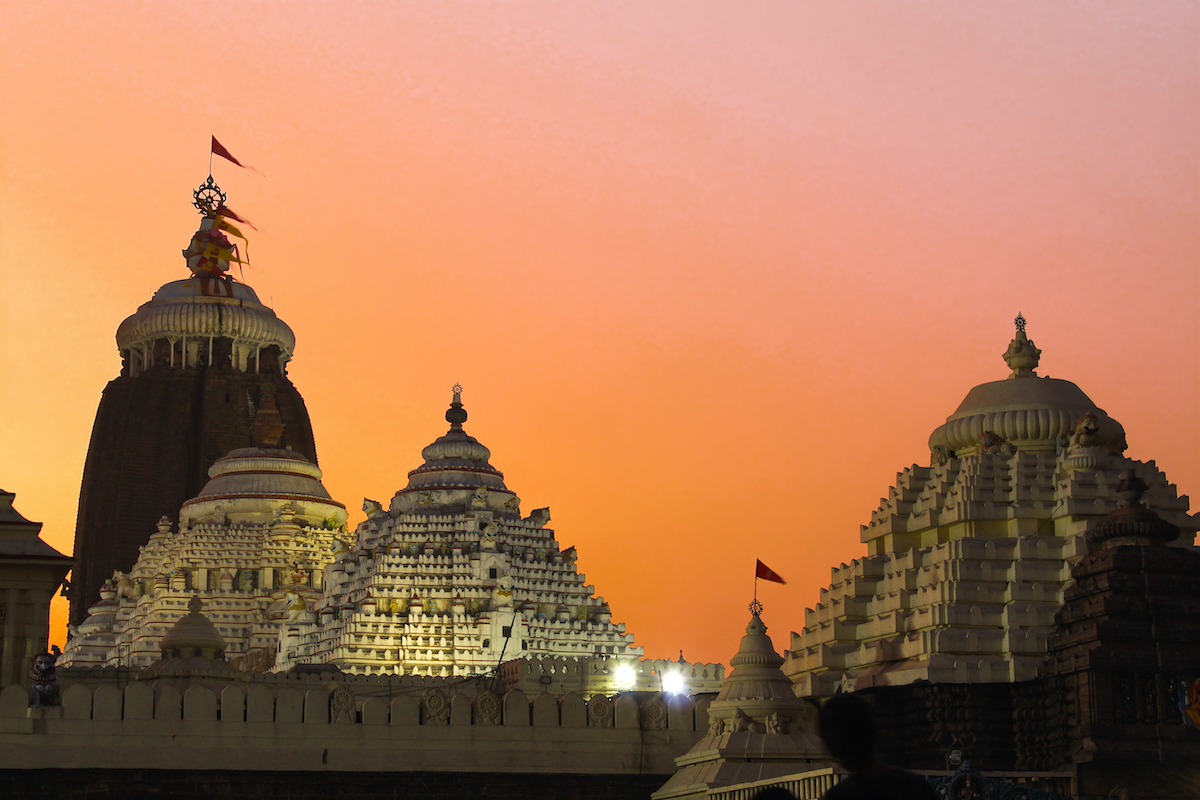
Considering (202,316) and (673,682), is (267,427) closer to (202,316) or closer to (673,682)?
(202,316)

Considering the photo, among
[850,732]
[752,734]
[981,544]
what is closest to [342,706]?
[752,734]

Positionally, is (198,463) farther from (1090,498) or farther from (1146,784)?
(1146,784)

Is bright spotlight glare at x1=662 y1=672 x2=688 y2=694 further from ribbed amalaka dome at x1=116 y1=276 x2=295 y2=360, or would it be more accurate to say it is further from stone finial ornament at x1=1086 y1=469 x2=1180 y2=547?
ribbed amalaka dome at x1=116 y1=276 x2=295 y2=360

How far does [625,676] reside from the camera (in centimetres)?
7506

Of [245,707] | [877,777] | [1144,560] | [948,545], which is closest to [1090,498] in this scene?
[948,545]

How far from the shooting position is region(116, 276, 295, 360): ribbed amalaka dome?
114 m

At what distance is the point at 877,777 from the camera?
12.4 meters

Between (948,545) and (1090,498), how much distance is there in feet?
12.8

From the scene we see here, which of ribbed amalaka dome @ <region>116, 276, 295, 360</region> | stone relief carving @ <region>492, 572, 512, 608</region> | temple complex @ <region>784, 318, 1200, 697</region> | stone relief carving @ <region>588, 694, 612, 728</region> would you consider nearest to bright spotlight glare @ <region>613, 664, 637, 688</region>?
stone relief carving @ <region>492, 572, 512, 608</region>

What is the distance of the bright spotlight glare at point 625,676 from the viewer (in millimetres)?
74500

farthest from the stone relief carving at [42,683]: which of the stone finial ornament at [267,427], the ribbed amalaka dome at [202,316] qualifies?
the ribbed amalaka dome at [202,316]

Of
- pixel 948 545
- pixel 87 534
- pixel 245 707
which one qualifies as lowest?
pixel 245 707

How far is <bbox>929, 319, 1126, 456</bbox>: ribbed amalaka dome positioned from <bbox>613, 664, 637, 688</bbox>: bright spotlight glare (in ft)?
84.5

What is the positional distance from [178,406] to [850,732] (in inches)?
4103
